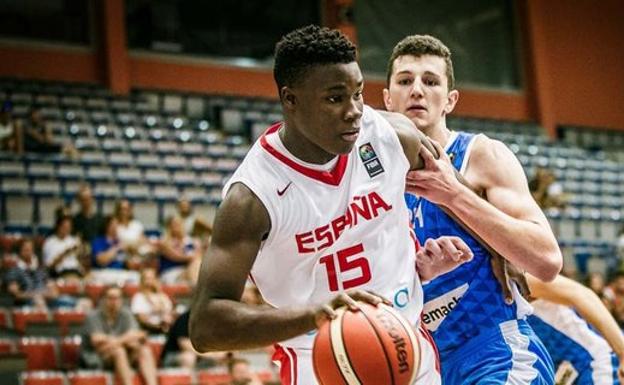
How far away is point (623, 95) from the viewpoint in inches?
917

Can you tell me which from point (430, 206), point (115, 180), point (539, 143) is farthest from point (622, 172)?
point (430, 206)

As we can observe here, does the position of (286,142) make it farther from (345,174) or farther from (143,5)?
(143,5)

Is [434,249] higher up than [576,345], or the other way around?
[434,249]

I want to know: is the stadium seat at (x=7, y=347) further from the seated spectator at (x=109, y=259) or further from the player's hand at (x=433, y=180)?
the player's hand at (x=433, y=180)

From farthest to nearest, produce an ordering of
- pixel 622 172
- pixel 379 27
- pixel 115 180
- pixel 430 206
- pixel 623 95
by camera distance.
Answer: pixel 623 95, pixel 379 27, pixel 622 172, pixel 115 180, pixel 430 206

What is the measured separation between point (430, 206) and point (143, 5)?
14933mm

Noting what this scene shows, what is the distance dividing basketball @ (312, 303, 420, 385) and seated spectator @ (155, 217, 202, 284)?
7738 mm

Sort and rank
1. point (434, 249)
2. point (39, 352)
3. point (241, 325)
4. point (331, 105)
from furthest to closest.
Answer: point (39, 352), point (434, 249), point (331, 105), point (241, 325)

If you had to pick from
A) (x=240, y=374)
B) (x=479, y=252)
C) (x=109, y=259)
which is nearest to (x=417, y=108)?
(x=479, y=252)

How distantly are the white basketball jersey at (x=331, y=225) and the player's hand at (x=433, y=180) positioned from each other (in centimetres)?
9

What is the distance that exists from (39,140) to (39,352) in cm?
515

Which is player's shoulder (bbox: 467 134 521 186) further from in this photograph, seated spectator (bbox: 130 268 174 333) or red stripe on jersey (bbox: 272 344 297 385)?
seated spectator (bbox: 130 268 174 333)

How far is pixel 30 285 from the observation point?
920cm

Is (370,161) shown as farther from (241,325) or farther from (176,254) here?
(176,254)
